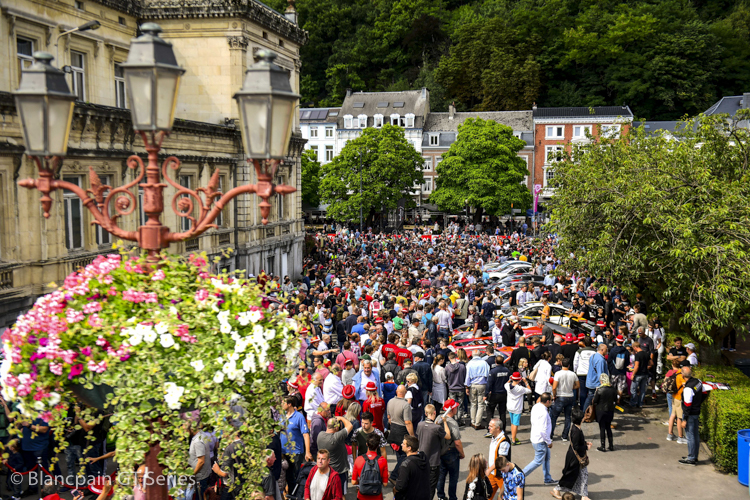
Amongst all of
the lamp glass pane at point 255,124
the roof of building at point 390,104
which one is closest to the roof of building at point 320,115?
the roof of building at point 390,104

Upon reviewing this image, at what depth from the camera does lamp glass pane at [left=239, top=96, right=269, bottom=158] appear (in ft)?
16.1

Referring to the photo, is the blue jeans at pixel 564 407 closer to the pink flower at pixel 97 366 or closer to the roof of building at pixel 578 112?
the pink flower at pixel 97 366

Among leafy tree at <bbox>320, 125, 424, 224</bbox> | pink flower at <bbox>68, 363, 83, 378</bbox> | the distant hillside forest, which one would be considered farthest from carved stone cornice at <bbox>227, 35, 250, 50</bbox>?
the distant hillside forest

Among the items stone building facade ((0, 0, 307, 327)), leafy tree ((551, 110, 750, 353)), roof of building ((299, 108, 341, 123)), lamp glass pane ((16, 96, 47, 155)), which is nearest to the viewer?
lamp glass pane ((16, 96, 47, 155))

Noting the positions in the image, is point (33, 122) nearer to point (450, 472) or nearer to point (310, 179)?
point (450, 472)

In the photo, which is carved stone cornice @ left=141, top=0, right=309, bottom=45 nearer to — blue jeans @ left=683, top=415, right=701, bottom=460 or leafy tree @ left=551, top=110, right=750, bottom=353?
leafy tree @ left=551, top=110, right=750, bottom=353

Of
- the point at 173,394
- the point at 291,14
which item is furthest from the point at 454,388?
the point at 291,14

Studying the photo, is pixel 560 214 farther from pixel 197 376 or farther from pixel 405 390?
pixel 197 376

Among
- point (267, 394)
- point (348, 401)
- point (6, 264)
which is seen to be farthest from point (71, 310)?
point (6, 264)

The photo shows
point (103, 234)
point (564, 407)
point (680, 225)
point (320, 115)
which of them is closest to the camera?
point (564, 407)

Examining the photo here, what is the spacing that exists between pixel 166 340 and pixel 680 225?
42.9 feet

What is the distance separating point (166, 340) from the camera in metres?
4.65

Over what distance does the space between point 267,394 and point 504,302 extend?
21.9 metres

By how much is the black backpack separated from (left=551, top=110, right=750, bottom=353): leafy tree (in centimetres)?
870
